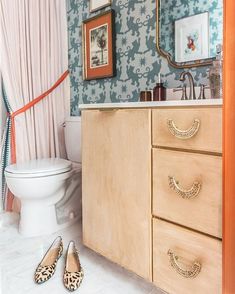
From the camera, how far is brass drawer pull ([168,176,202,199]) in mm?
991

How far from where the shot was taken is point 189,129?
1.00 metres

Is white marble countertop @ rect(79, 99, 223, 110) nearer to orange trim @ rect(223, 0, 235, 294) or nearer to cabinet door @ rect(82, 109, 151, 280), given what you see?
cabinet door @ rect(82, 109, 151, 280)

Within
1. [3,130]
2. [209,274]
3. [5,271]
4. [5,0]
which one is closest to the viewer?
[209,274]

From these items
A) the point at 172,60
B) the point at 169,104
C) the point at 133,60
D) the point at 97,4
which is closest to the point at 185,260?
the point at 169,104

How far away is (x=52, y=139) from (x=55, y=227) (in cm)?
72

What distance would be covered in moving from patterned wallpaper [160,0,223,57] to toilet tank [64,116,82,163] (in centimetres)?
91

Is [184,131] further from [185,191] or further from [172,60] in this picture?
[172,60]

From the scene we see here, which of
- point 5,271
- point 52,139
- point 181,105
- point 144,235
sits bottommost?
point 5,271

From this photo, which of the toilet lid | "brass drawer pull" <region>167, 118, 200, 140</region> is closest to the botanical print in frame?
the toilet lid

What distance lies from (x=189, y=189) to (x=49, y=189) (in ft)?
3.56

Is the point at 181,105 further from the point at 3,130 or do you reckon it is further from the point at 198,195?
the point at 3,130

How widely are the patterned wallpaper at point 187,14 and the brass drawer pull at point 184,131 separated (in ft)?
1.89

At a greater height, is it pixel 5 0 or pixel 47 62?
pixel 5 0

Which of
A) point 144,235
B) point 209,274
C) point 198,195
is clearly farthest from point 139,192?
point 209,274
